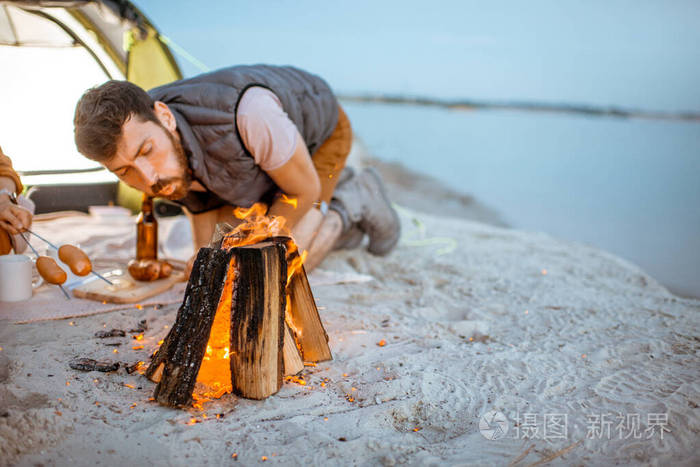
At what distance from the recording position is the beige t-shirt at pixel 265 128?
2.44 meters

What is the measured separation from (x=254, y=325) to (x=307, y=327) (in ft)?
1.22

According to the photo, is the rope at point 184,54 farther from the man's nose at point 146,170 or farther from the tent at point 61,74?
the man's nose at point 146,170

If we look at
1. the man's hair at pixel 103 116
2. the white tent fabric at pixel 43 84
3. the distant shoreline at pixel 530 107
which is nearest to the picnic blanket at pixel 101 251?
the white tent fabric at pixel 43 84

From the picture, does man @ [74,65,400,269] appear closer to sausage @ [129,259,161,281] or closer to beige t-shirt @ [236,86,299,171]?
beige t-shirt @ [236,86,299,171]

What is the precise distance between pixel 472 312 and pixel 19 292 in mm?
2359

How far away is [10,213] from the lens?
244 cm

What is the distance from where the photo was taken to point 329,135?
10.6ft

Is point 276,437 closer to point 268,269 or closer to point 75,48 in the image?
point 268,269

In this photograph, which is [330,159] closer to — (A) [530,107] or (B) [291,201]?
(B) [291,201]

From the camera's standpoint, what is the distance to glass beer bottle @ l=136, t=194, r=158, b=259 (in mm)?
3066

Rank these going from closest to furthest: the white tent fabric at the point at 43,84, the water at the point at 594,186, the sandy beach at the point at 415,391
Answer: the sandy beach at the point at 415,391 → the white tent fabric at the point at 43,84 → the water at the point at 594,186

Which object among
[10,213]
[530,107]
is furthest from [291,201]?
[530,107]

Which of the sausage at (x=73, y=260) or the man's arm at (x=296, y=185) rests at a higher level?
the man's arm at (x=296, y=185)

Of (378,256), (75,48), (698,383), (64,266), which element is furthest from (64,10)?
(698,383)
